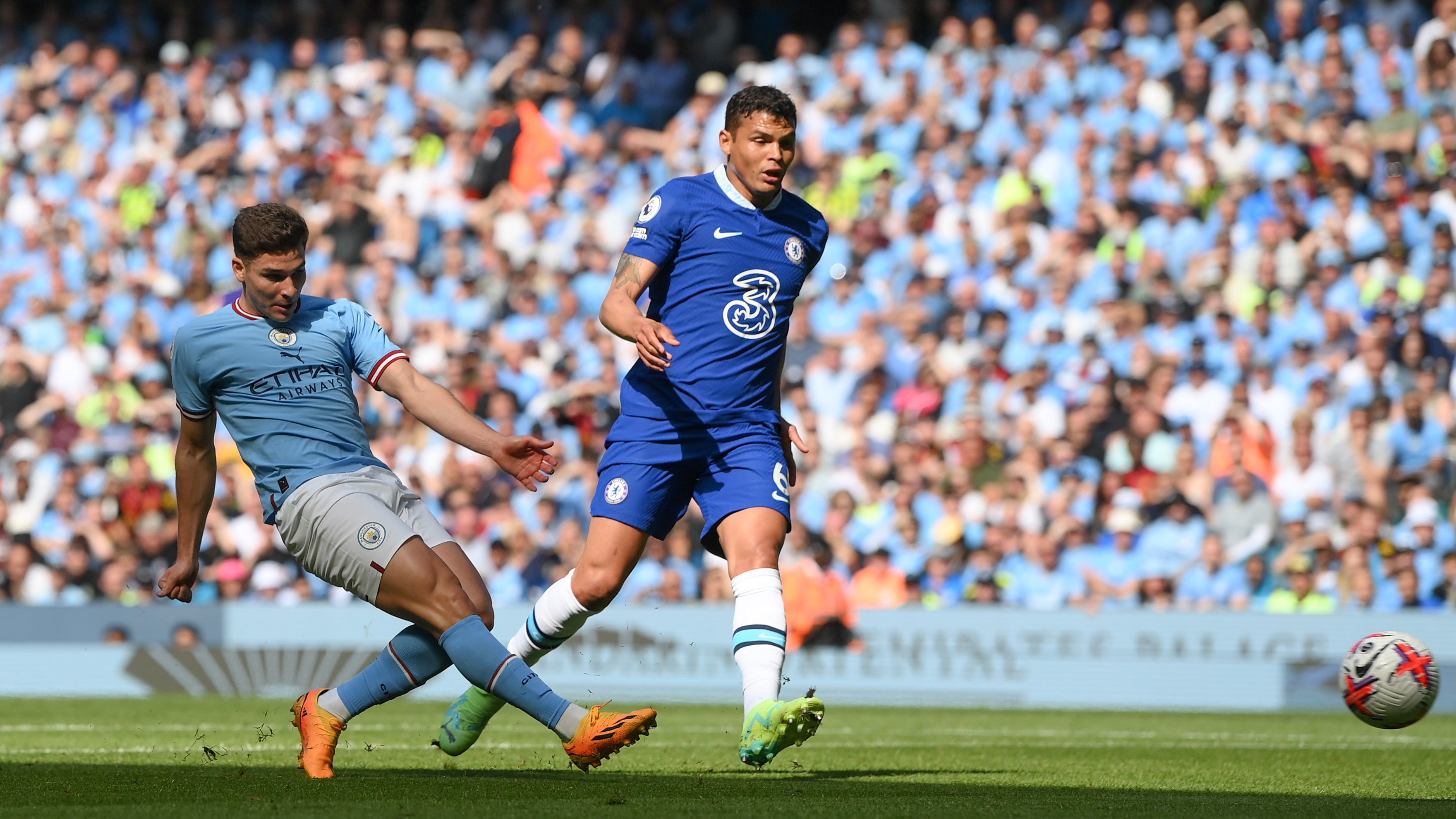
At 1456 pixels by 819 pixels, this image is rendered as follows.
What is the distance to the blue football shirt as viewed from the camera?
6.54 meters

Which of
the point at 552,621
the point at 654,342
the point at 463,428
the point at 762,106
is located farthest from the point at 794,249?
the point at 552,621

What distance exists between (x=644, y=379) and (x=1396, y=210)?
34.4 ft

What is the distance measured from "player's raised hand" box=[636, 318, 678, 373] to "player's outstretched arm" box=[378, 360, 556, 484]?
1.52 feet

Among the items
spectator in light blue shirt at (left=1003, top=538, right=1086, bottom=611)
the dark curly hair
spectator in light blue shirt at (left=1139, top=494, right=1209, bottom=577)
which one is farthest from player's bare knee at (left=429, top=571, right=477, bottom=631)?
spectator in light blue shirt at (left=1139, top=494, right=1209, bottom=577)

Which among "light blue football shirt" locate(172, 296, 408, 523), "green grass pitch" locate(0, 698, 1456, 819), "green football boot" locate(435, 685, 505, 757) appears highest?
"light blue football shirt" locate(172, 296, 408, 523)

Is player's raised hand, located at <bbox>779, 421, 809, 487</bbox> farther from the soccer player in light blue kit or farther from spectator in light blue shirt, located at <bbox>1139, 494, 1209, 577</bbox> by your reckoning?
spectator in light blue shirt, located at <bbox>1139, 494, 1209, 577</bbox>

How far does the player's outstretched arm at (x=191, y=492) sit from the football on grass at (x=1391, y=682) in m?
5.08

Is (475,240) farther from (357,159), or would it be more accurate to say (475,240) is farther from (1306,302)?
(1306,302)

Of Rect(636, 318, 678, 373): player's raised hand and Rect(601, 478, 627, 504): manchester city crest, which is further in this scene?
Rect(601, 478, 627, 504): manchester city crest

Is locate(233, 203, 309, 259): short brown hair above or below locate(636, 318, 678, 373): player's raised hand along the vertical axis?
above

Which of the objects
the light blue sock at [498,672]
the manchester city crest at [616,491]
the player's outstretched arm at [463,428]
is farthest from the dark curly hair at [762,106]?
the light blue sock at [498,672]

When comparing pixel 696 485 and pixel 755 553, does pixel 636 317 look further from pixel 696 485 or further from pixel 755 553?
pixel 755 553

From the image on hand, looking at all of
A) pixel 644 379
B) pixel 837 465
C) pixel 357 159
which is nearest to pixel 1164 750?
pixel 644 379

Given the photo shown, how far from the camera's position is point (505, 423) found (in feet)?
52.3
